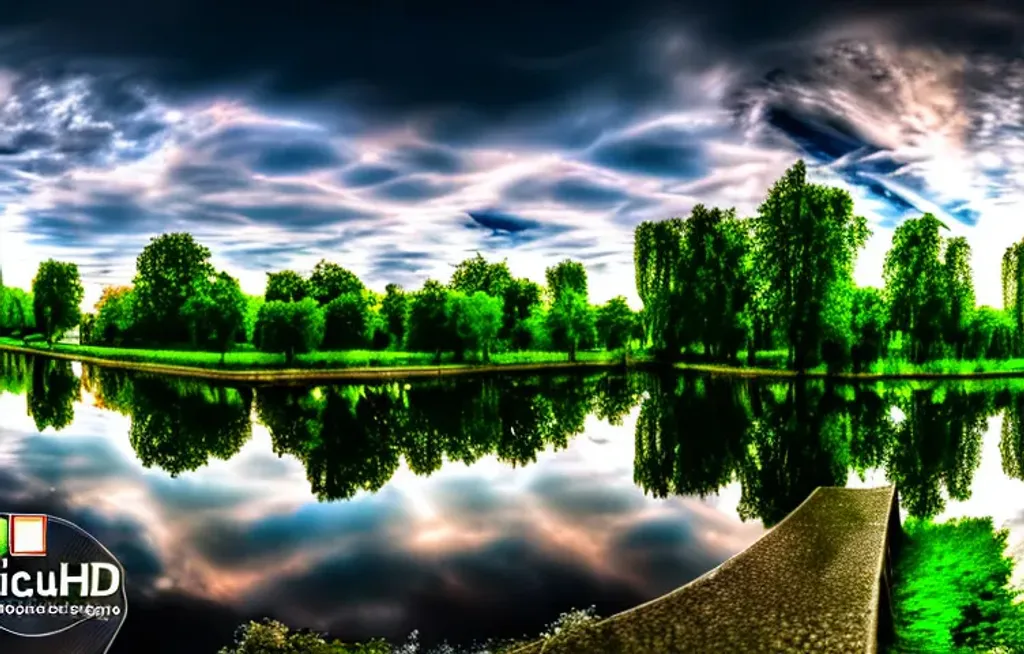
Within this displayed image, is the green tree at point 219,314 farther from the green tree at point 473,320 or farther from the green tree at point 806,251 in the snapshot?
the green tree at point 806,251

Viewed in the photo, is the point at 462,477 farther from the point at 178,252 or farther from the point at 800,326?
the point at 178,252

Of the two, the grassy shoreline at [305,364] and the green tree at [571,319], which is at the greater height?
the green tree at [571,319]

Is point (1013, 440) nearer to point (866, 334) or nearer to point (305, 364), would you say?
point (866, 334)

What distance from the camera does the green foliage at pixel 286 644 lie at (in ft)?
20.8

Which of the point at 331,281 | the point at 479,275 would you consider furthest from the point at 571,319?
the point at 331,281

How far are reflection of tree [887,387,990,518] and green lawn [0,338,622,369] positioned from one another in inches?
1060

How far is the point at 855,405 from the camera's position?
23328 millimetres

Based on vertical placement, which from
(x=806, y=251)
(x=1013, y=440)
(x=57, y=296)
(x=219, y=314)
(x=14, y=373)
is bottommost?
(x=1013, y=440)

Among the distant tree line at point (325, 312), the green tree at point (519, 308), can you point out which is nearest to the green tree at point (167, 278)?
the distant tree line at point (325, 312)

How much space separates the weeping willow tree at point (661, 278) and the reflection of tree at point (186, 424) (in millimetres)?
23255

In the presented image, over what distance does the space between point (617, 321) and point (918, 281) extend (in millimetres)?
27153

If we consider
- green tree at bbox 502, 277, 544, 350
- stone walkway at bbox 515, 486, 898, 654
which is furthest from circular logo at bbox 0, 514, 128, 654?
green tree at bbox 502, 277, 544, 350

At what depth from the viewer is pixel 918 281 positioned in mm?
35719

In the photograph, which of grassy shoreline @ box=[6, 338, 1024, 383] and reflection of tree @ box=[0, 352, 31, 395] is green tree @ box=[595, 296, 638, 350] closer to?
grassy shoreline @ box=[6, 338, 1024, 383]
